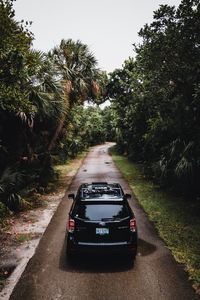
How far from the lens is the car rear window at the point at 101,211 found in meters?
7.68

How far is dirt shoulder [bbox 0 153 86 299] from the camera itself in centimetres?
725

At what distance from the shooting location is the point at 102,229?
750 cm

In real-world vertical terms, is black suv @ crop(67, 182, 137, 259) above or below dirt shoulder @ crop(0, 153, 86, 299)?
above

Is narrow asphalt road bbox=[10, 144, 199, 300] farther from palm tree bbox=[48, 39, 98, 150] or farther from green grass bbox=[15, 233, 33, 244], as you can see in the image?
palm tree bbox=[48, 39, 98, 150]

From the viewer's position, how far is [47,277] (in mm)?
7141

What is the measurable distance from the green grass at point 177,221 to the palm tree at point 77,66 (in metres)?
6.58

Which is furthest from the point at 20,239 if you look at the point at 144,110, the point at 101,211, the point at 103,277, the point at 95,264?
the point at 144,110

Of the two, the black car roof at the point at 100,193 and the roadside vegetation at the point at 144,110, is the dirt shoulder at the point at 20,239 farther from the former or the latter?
the black car roof at the point at 100,193

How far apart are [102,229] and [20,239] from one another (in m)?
3.40

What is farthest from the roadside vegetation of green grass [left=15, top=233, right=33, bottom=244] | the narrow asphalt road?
green grass [left=15, top=233, right=33, bottom=244]

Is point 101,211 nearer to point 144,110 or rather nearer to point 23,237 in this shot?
point 23,237

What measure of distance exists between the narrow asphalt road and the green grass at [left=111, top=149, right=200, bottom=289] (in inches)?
11.8

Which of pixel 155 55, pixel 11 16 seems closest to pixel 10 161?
pixel 11 16

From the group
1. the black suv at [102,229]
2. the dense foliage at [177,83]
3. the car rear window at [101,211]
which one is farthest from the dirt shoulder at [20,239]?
the dense foliage at [177,83]
